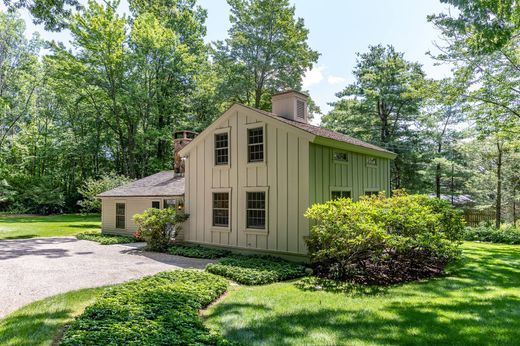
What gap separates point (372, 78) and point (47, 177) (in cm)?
3091

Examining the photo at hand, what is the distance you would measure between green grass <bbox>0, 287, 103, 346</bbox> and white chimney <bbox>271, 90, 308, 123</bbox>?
8.91m

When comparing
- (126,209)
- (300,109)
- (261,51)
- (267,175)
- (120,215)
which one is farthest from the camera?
(261,51)

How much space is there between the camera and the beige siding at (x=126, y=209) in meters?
16.3

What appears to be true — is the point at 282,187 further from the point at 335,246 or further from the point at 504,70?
the point at 504,70

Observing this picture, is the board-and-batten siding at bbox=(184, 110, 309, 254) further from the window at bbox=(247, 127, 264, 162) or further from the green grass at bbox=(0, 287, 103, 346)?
the green grass at bbox=(0, 287, 103, 346)

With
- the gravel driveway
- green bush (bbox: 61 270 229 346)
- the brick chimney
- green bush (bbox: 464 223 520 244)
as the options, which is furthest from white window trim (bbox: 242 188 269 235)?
green bush (bbox: 464 223 520 244)

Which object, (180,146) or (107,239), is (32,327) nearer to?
(107,239)

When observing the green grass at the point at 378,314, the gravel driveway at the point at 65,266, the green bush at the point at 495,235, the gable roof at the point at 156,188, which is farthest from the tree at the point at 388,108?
the gravel driveway at the point at 65,266

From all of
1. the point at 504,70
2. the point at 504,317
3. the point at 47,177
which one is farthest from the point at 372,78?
the point at 47,177

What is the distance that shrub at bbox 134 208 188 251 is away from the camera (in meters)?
12.6

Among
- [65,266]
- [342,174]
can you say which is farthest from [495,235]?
[65,266]

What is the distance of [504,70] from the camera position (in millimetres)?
13039

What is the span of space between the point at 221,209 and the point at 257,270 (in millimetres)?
3973

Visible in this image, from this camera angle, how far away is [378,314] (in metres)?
5.43
